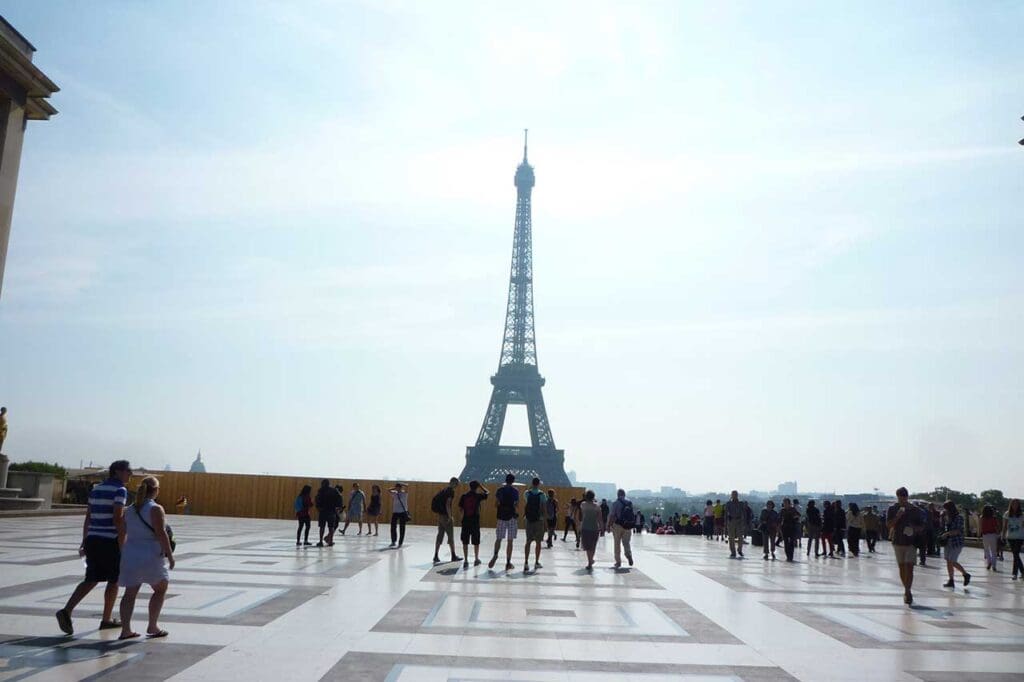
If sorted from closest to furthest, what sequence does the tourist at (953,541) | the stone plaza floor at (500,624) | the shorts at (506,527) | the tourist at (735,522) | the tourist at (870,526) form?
the stone plaza floor at (500,624) < the tourist at (953,541) < the shorts at (506,527) < the tourist at (735,522) < the tourist at (870,526)

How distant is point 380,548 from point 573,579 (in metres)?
6.19

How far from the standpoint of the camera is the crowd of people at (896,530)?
1180 centimetres

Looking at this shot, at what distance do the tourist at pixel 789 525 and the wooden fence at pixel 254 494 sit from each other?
12116mm

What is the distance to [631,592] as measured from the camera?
39.2 ft

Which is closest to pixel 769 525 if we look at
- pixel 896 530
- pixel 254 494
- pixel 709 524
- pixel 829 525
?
pixel 829 525

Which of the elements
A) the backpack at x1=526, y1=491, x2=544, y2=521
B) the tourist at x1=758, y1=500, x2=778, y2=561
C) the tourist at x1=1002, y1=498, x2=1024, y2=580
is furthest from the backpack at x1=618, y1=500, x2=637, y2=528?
the tourist at x1=1002, y1=498, x2=1024, y2=580

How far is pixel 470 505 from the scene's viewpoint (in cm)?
1499

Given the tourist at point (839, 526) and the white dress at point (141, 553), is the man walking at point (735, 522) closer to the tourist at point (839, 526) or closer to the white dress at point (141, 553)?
the tourist at point (839, 526)

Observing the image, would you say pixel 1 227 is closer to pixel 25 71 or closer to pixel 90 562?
pixel 25 71

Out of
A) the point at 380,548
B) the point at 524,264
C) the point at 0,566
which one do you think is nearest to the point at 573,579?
the point at 380,548

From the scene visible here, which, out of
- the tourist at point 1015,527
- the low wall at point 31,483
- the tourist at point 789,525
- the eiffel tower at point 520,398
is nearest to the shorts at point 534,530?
the tourist at point 789,525

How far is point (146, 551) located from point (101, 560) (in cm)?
53

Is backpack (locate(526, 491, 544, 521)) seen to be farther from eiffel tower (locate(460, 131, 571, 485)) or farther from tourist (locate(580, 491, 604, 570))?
eiffel tower (locate(460, 131, 571, 485))

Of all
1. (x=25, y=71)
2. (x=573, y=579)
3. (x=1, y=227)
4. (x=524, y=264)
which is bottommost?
(x=573, y=579)
